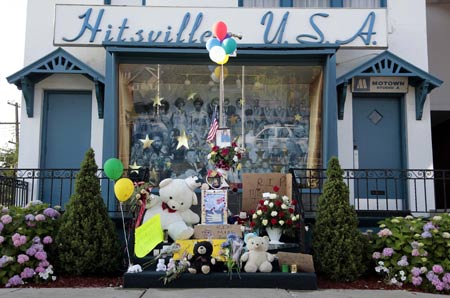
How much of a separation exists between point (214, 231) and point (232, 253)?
0.87 meters

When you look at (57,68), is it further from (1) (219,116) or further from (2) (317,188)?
(2) (317,188)

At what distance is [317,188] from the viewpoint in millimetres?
9656

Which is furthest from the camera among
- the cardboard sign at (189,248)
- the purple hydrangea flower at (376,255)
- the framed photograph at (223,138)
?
the framed photograph at (223,138)

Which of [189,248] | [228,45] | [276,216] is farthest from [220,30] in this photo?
[189,248]

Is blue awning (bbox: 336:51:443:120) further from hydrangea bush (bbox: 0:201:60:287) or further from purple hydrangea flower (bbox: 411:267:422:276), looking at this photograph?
hydrangea bush (bbox: 0:201:60:287)

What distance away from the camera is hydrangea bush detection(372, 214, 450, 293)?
6.84m

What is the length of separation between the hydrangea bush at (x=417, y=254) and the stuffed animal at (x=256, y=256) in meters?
1.89

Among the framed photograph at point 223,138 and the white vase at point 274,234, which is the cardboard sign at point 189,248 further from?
A: the framed photograph at point 223,138

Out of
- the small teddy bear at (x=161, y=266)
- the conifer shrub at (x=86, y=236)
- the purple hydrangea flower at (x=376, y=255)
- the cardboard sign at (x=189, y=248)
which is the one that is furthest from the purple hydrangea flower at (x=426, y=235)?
the conifer shrub at (x=86, y=236)

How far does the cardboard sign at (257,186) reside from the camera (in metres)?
8.40

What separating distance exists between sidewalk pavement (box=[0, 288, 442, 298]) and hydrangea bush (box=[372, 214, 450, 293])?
1.14ft

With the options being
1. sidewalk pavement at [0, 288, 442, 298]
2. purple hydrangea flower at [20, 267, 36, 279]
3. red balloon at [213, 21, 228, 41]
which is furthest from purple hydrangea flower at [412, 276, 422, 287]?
purple hydrangea flower at [20, 267, 36, 279]

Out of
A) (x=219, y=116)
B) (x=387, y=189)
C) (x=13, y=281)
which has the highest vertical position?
(x=219, y=116)

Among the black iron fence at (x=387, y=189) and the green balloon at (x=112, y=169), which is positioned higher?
the green balloon at (x=112, y=169)
